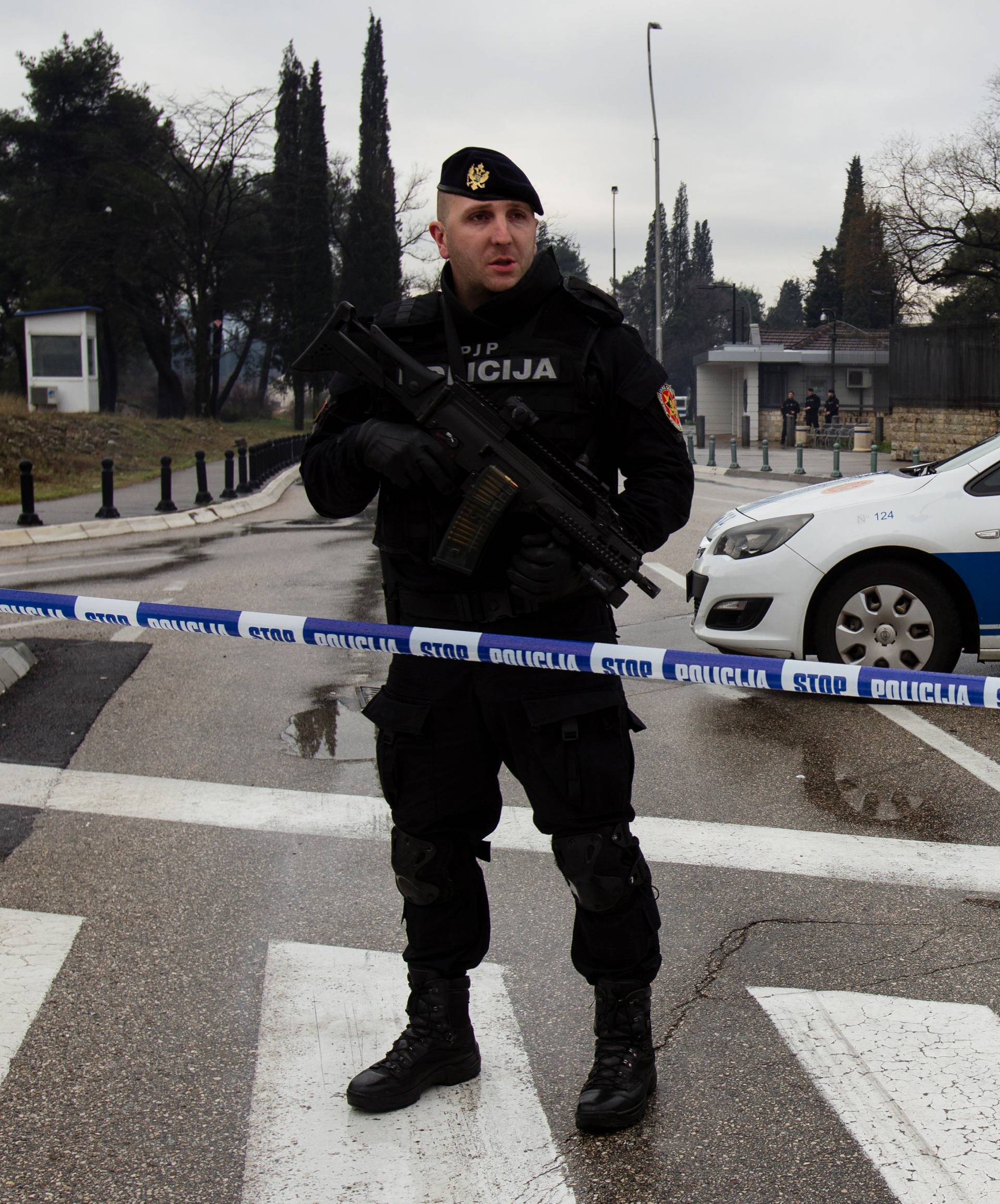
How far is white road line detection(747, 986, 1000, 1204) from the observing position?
2734 mm

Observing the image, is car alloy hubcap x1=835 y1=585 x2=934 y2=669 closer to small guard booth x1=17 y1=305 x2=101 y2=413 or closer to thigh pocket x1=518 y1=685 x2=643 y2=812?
thigh pocket x1=518 y1=685 x2=643 y2=812

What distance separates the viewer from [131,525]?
18.2 metres

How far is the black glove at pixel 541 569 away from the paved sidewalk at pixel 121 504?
1481cm

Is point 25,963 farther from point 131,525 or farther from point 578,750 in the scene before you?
point 131,525

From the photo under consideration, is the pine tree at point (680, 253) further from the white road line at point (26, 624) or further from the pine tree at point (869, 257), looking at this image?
the white road line at point (26, 624)

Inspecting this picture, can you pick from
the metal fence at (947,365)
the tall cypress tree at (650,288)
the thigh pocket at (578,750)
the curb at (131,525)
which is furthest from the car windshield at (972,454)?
the tall cypress tree at (650,288)

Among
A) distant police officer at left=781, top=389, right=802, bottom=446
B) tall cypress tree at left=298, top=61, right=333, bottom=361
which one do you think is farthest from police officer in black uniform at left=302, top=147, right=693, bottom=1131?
tall cypress tree at left=298, top=61, right=333, bottom=361

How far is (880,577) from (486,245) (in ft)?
15.4

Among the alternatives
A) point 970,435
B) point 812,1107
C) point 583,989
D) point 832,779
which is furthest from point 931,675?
point 970,435

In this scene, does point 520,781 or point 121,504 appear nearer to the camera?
point 520,781

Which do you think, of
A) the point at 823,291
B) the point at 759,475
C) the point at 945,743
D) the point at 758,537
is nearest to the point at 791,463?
the point at 759,475

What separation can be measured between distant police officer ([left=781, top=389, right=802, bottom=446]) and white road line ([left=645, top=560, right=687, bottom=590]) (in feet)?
106

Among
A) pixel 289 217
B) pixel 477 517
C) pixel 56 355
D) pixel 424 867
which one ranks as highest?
pixel 289 217

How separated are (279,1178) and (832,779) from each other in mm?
3580
